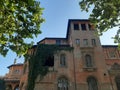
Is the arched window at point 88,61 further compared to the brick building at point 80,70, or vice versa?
the arched window at point 88,61

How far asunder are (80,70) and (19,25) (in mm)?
17594

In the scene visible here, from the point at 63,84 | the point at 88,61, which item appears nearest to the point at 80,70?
the point at 88,61

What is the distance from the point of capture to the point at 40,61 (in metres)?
27.8

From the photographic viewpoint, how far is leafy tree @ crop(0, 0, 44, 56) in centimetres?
1100

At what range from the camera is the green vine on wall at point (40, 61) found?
86.0 feet

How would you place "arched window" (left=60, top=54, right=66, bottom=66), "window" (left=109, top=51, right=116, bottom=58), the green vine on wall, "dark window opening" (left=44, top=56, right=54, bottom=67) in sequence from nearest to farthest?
the green vine on wall < "arched window" (left=60, top=54, right=66, bottom=66) < "dark window opening" (left=44, top=56, right=54, bottom=67) < "window" (left=109, top=51, right=116, bottom=58)

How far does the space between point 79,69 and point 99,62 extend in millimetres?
3777

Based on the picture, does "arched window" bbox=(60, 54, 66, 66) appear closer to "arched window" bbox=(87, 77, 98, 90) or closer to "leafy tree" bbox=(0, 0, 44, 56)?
"arched window" bbox=(87, 77, 98, 90)

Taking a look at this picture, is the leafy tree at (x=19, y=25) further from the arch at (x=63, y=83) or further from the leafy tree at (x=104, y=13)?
the arch at (x=63, y=83)

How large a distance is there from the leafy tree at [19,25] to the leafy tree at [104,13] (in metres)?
7.02

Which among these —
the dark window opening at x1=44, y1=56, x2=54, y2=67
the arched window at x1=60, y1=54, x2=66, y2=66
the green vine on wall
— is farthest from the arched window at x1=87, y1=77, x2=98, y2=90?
the dark window opening at x1=44, y1=56, x2=54, y2=67

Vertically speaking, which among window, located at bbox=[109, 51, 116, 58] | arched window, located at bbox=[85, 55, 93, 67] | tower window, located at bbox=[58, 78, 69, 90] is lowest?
tower window, located at bbox=[58, 78, 69, 90]

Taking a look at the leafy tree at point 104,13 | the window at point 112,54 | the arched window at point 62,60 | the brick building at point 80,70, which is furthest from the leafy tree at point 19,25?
the window at point 112,54

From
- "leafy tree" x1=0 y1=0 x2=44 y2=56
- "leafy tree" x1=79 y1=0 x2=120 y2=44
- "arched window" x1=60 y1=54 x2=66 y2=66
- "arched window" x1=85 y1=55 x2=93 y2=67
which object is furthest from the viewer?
"arched window" x1=60 y1=54 x2=66 y2=66
